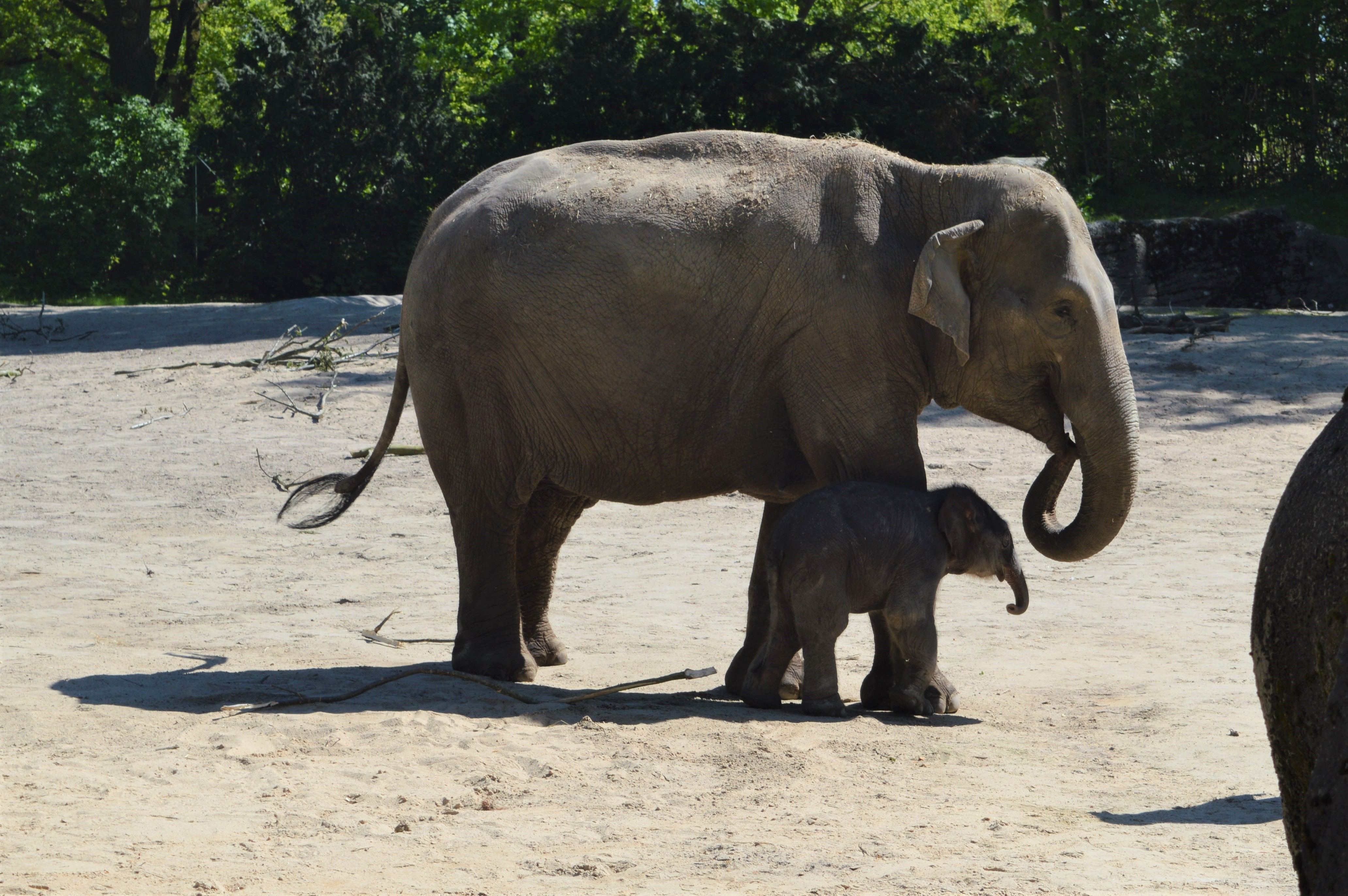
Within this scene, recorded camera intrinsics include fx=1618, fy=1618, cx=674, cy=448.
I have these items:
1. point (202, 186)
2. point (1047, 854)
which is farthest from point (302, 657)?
point (202, 186)

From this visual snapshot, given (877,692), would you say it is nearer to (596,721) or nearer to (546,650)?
(596,721)

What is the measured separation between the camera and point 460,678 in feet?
21.1

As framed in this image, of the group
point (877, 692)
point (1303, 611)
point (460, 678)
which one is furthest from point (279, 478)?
point (1303, 611)

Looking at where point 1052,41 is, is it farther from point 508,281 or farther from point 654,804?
point 654,804

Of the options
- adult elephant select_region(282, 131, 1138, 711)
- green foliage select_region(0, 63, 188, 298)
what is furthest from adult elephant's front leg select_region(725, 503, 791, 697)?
green foliage select_region(0, 63, 188, 298)

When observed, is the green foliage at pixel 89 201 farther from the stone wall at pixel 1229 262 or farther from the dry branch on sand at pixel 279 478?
the dry branch on sand at pixel 279 478

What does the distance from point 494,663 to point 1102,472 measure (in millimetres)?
2516

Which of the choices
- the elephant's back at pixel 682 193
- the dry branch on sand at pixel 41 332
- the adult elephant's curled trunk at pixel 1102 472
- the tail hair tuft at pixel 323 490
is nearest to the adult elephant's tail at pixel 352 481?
the tail hair tuft at pixel 323 490

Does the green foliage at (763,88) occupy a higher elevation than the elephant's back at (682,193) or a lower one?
higher

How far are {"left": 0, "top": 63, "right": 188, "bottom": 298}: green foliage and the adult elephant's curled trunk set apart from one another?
1107 inches

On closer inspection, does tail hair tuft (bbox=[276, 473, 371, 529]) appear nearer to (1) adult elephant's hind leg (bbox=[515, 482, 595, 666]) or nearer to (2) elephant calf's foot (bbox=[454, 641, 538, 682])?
(1) adult elephant's hind leg (bbox=[515, 482, 595, 666])

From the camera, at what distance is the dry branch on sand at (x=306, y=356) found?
1596 centimetres

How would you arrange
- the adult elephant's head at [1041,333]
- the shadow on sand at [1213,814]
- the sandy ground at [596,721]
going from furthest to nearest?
the adult elephant's head at [1041,333] < the shadow on sand at [1213,814] < the sandy ground at [596,721]

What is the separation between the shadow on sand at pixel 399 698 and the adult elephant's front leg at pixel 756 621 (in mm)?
84
